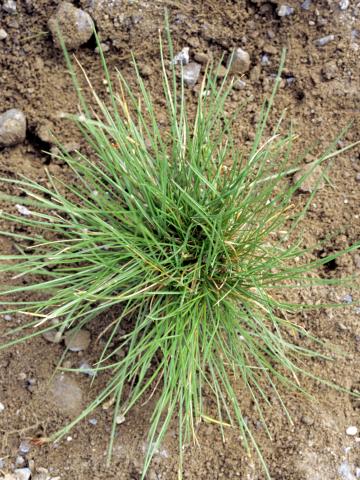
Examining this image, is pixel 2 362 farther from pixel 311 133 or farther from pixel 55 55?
pixel 311 133

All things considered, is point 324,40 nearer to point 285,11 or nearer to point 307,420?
point 285,11

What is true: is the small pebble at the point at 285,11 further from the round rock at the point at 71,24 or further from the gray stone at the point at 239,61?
the round rock at the point at 71,24

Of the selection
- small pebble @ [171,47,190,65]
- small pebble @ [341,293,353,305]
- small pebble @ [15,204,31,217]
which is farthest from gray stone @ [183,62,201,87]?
small pebble @ [341,293,353,305]

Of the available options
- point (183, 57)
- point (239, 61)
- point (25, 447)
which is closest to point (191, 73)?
point (183, 57)

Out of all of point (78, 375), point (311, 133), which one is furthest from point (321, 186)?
point (78, 375)

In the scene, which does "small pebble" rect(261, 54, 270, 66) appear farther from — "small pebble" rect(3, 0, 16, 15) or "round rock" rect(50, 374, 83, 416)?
"round rock" rect(50, 374, 83, 416)
